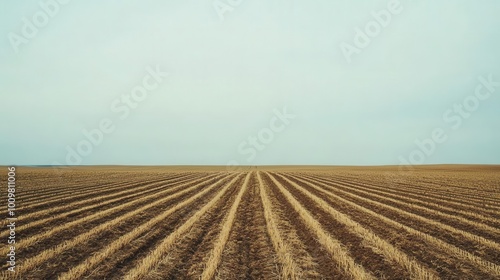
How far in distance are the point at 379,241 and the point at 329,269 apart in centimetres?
325

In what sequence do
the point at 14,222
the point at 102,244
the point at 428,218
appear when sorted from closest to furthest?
the point at 102,244, the point at 14,222, the point at 428,218

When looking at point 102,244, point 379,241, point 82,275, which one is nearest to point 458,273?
point 379,241

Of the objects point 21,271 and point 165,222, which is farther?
point 165,222

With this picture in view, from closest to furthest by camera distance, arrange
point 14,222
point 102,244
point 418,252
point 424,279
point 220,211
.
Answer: point 424,279
point 418,252
point 102,244
point 14,222
point 220,211

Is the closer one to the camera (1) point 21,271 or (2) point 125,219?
(1) point 21,271

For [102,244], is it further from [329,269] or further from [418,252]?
[418,252]

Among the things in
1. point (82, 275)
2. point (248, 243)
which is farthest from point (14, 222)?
point (248, 243)

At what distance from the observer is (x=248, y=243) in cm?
1120

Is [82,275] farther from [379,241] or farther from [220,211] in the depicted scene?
[220,211]

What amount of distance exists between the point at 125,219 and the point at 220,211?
4.59 metres

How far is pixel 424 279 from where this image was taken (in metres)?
7.97

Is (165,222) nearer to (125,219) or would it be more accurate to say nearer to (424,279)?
(125,219)

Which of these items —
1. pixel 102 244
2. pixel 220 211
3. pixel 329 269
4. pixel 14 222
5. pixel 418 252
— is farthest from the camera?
pixel 220 211

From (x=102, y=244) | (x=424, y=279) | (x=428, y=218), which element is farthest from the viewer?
(x=428, y=218)
